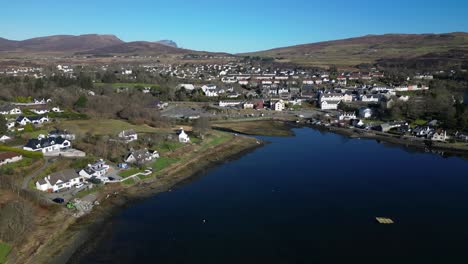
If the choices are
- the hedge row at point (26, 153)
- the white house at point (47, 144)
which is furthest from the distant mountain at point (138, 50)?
the hedge row at point (26, 153)

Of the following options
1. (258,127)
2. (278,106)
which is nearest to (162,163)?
(258,127)

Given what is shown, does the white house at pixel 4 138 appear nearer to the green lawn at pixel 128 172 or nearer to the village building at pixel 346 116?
the green lawn at pixel 128 172

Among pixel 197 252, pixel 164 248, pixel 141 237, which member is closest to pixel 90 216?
pixel 141 237

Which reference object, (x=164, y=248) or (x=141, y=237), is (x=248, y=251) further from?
(x=141, y=237)

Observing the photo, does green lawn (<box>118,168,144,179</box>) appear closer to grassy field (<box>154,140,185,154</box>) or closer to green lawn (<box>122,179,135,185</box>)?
green lawn (<box>122,179,135,185</box>)

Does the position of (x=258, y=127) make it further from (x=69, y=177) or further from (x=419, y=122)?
(x=69, y=177)

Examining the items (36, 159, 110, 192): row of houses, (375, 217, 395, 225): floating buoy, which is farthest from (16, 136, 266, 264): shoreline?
(375, 217, 395, 225): floating buoy
